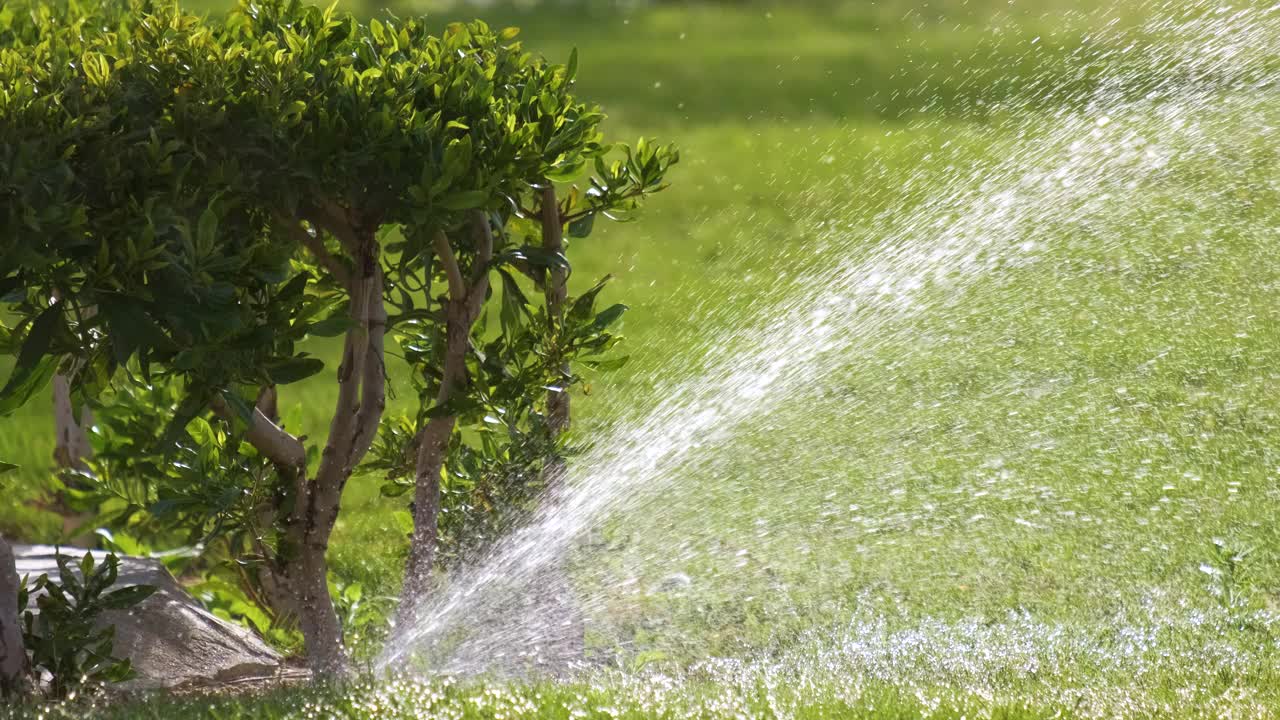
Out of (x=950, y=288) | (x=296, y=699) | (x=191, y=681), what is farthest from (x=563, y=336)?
(x=950, y=288)

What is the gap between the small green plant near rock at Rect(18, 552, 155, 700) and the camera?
12.0ft

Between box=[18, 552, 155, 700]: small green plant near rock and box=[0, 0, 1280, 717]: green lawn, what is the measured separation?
1.47 ft

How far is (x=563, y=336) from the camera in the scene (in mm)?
3971

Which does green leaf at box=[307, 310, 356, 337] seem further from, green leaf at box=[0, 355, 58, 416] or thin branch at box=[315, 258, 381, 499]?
green leaf at box=[0, 355, 58, 416]

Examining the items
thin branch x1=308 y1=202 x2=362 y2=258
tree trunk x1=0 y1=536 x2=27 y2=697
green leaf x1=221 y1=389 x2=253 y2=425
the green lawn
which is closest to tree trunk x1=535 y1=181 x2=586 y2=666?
the green lawn

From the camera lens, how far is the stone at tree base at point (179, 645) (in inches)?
159

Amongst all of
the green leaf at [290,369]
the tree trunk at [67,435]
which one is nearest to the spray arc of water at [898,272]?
the green leaf at [290,369]

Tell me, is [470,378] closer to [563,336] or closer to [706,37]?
[563,336]

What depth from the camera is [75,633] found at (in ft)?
12.1

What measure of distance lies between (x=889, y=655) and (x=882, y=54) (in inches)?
529

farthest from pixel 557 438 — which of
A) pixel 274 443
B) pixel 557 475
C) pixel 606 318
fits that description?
pixel 274 443

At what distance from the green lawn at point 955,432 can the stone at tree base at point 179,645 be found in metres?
0.59

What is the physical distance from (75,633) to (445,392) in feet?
3.84

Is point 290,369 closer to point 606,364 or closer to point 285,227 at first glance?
point 285,227
